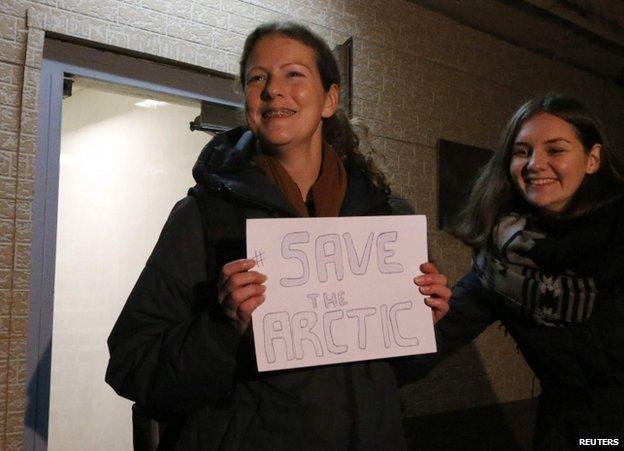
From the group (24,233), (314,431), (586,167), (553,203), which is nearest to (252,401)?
(314,431)

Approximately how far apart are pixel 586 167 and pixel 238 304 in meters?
1.11

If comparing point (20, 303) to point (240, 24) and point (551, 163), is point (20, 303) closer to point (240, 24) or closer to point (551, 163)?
point (240, 24)

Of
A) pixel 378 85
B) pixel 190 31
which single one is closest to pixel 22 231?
pixel 190 31

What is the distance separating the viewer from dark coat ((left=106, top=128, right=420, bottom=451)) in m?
0.93

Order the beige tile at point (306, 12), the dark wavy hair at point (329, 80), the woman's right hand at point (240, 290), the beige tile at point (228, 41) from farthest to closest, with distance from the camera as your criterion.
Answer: the beige tile at point (306, 12), the beige tile at point (228, 41), the dark wavy hair at point (329, 80), the woman's right hand at point (240, 290)

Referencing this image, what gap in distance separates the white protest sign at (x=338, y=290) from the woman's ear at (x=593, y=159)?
0.74 metres

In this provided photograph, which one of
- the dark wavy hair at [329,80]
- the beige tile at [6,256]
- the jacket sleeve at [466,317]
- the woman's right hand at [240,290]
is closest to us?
the woman's right hand at [240,290]

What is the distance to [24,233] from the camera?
194 centimetres

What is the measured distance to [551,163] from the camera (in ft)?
4.85

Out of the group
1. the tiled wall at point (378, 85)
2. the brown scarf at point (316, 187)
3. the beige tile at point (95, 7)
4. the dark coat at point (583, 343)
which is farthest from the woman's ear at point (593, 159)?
the beige tile at point (95, 7)

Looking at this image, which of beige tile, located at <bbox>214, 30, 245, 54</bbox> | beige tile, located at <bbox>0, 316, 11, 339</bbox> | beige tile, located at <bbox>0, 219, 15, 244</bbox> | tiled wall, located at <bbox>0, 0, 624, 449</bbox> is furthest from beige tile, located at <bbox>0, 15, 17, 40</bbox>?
beige tile, located at <bbox>0, 316, 11, 339</bbox>

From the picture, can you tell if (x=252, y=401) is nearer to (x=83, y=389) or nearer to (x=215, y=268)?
(x=215, y=268)

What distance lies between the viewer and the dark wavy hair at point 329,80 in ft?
3.87

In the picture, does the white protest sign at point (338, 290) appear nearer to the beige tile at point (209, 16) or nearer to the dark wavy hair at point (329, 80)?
the dark wavy hair at point (329, 80)
